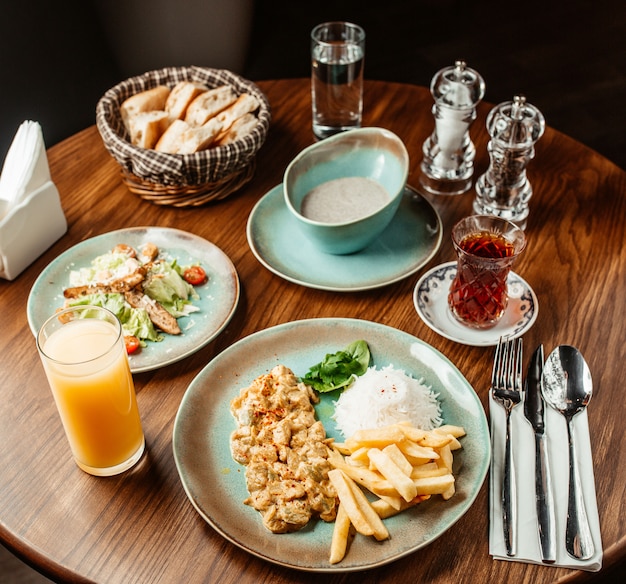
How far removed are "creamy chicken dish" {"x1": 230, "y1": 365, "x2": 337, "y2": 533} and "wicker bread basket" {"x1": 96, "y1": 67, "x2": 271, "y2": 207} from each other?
67 centimetres

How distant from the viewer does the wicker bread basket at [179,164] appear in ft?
6.08

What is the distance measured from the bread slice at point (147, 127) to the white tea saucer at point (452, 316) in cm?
86

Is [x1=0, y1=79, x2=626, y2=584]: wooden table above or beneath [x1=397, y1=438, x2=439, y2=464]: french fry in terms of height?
beneath

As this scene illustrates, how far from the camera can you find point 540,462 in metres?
1.29

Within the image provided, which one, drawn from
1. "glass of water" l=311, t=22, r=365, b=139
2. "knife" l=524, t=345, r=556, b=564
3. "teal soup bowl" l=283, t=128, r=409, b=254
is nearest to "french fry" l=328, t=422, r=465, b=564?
"knife" l=524, t=345, r=556, b=564

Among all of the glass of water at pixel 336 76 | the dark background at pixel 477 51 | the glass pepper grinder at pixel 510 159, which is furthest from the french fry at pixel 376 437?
the dark background at pixel 477 51

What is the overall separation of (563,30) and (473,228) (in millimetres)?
3798

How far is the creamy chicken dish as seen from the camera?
1.20m

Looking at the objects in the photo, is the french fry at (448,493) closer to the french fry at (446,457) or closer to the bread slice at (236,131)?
the french fry at (446,457)

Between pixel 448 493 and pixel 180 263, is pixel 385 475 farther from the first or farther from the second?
pixel 180 263

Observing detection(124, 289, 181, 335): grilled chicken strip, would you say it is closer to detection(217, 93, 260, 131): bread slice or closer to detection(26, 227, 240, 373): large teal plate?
detection(26, 227, 240, 373): large teal plate

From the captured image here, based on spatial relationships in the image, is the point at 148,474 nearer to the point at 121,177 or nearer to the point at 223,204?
the point at 223,204

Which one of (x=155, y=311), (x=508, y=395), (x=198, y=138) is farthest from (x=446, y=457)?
(x=198, y=138)

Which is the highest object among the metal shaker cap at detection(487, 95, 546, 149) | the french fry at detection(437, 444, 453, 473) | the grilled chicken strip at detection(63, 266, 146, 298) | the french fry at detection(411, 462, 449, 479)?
the metal shaker cap at detection(487, 95, 546, 149)
